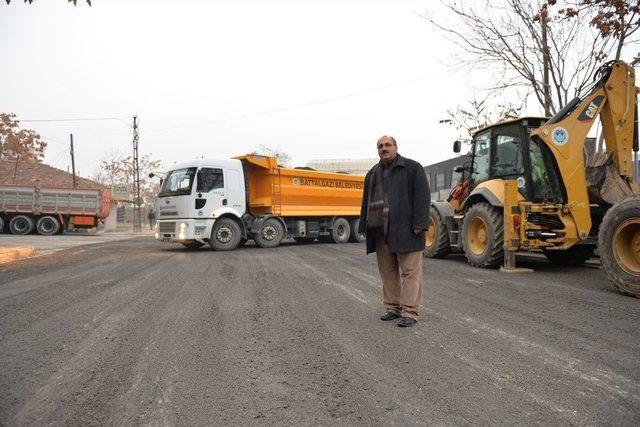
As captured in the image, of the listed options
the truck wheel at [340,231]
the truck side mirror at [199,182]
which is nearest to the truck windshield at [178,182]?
the truck side mirror at [199,182]

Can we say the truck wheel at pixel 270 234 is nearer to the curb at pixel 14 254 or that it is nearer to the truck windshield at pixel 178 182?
the truck windshield at pixel 178 182

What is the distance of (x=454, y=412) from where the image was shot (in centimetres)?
259

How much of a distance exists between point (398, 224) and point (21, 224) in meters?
26.4

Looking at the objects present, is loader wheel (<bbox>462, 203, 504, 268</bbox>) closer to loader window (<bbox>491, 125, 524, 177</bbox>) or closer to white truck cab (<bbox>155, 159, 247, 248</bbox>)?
loader window (<bbox>491, 125, 524, 177</bbox>)

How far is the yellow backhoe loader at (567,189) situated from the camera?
614 centimetres

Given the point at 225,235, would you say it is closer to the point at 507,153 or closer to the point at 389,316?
the point at 507,153

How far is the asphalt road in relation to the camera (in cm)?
263

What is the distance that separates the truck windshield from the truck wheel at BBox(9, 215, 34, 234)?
15.1 meters

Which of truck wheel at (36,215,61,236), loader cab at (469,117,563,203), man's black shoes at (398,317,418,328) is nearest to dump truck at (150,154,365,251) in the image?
loader cab at (469,117,563,203)

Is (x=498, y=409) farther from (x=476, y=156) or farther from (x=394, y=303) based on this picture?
(x=476, y=156)

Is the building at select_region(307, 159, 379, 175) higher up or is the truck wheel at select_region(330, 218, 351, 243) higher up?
the building at select_region(307, 159, 379, 175)

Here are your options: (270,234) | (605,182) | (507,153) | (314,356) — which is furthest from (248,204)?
(314,356)

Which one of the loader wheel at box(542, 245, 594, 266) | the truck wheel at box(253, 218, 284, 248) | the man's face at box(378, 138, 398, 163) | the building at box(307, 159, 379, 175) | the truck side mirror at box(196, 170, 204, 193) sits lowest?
the loader wheel at box(542, 245, 594, 266)

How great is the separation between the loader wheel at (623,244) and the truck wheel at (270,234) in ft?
34.8
